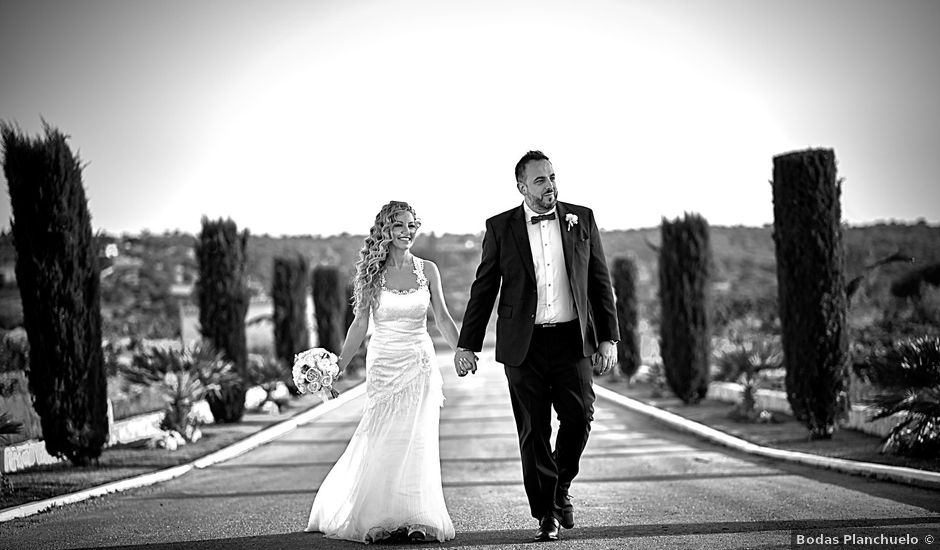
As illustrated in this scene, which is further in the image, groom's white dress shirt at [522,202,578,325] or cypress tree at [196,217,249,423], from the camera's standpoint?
cypress tree at [196,217,249,423]

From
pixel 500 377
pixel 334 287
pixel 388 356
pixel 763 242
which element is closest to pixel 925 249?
pixel 763 242

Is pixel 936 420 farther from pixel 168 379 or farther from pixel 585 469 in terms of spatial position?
pixel 168 379

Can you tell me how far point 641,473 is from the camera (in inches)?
511

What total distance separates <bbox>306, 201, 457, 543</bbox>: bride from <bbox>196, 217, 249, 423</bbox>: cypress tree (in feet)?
44.9

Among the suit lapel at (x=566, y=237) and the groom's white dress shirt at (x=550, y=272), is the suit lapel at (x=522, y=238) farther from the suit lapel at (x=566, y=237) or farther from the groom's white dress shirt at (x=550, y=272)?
the suit lapel at (x=566, y=237)

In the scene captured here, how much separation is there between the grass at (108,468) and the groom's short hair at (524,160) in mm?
6397

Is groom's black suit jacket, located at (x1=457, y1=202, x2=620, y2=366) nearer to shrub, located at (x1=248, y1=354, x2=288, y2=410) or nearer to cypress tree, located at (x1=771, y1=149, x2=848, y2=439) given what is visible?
cypress tree, located at (x1=771, y1=149, x2=848, y2=439)

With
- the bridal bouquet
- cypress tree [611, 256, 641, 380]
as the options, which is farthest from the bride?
cypress tree [611, 256, 641, 380]

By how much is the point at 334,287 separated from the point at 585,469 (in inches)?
1123

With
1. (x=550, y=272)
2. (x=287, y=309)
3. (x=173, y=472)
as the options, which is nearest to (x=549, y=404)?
(x=550, y=272)

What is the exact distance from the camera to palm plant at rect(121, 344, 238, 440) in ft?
58.6

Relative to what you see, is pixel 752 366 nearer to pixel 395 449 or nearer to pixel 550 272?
pixel 395 449

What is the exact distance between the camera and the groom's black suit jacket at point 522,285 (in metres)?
7.56

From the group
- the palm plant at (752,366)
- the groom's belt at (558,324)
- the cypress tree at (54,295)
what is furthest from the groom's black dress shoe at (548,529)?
the palm plant at (752,366)
